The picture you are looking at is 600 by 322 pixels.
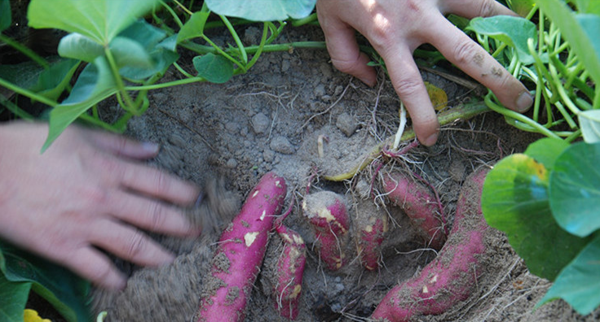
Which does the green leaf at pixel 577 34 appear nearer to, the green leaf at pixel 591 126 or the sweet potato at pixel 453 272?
the green leaf at pixel 591 126

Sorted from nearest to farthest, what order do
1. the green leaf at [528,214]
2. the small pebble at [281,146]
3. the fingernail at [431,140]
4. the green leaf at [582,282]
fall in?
the green leaf at [582,282], the green leaf at [528,214], the fingernail at [431,140], the small pebble at [281,146]

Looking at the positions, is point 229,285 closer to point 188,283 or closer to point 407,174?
point 188,283

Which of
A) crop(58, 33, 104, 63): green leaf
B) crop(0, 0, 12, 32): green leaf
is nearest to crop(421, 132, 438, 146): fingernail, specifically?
crop(58, 33, 104, 63): green leaf

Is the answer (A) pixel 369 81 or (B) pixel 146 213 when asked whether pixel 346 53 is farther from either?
(B) pixel 146 213

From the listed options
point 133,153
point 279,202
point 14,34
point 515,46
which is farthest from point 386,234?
point 14,34

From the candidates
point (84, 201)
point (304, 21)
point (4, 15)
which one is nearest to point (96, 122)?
point (84, 201)

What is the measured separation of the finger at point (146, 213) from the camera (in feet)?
3.34

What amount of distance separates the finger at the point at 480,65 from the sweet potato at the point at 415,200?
249mm

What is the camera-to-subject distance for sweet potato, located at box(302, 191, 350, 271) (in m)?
1.05

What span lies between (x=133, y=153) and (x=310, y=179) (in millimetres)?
396

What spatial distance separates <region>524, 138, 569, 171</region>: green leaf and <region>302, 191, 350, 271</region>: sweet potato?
0.44 metres

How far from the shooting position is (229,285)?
1.03 metres

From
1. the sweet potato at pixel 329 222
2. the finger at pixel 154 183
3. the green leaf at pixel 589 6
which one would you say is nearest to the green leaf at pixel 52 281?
the finger at pixel 154 183

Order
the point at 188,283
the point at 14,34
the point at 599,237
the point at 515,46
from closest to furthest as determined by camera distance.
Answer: the point at 599,237 < the point at 515,46 < the point at 188,283 < the point at 14,34
